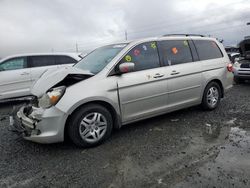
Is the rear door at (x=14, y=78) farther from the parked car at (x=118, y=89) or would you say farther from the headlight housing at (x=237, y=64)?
the headlight housing at (x=237, y=64)

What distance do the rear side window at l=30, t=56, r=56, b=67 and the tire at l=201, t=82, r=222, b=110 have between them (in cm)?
509

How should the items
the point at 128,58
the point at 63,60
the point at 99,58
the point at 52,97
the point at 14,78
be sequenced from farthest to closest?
1. the point at 63,60
2. the point at 14,78
3. the point at 99,58
4. the point at 128,58
5. the point at 52,97

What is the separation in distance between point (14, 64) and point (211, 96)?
5.89m

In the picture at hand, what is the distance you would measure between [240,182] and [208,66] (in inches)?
123

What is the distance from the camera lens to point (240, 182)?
2.79 metres

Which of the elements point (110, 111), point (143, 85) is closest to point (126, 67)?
point (143, 85)

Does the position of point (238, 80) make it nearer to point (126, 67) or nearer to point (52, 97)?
point (126, 67)

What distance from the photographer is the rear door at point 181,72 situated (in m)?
4.73

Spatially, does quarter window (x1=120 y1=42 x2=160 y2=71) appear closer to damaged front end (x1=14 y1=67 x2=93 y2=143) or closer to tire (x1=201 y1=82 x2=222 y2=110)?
damaged front end (x1=14 y1=67 x2=93 y2=143)

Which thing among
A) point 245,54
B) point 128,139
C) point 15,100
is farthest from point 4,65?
point 245,54

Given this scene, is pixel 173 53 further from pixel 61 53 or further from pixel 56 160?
pixel 61 53

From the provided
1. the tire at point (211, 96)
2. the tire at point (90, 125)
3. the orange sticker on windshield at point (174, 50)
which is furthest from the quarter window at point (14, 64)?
the tire at point (211, 96)

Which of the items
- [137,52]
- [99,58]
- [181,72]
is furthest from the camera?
[181,72]

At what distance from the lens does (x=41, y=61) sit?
7.83 m
